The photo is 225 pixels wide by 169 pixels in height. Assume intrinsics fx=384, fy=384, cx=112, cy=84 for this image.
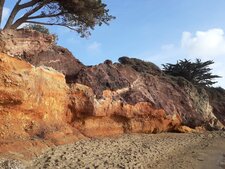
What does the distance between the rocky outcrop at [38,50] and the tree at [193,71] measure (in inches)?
579

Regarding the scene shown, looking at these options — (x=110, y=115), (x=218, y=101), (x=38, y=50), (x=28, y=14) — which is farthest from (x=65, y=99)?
(x=218, y=101)

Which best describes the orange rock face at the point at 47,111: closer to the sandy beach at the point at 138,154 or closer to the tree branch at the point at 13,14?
the sandy beach at the point at 138,154

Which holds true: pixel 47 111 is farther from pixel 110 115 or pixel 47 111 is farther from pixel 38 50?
pixel 110 115

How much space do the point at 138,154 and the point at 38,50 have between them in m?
3.99

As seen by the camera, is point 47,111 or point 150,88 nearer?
point 47,111

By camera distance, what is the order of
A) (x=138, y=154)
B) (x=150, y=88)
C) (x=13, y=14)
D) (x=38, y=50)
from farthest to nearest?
(x=13, y=14) < (x=150, y=88) < (x=138, y=154) < (x=38, y=50)

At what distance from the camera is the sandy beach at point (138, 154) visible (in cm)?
887

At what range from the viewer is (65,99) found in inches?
419

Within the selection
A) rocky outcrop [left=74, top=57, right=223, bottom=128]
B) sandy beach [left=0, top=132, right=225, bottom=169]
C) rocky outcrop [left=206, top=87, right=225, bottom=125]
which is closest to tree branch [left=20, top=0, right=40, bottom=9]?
rocky outcrop [left=74, top=57, right=223, bottom=128]

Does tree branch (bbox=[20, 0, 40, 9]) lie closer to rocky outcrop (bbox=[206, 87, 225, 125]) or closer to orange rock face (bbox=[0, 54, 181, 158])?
orange rock face (bbox=[0, 54, 181, 158])

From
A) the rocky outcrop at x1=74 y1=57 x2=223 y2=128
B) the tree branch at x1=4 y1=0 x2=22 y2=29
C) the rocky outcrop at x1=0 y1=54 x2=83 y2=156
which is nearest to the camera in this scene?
the rocky outcrop at x1=0 y1=54 x2=83 y2=156

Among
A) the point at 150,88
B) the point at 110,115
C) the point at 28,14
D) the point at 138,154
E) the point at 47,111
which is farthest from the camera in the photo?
the point at 28,14

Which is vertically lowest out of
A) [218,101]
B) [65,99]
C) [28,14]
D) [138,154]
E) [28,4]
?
[138,154]

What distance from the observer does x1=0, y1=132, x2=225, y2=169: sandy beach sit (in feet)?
29.1
